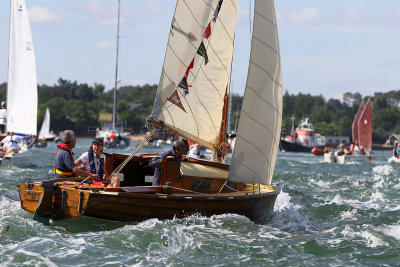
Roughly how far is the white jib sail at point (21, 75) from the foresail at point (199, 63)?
1945 centimetres

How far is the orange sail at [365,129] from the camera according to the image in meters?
66.8

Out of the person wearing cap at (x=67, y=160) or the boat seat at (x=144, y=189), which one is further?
the person wearing cap at (x=67, y=160)

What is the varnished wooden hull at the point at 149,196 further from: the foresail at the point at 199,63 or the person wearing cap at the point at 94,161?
the foresail at the point at 199,63

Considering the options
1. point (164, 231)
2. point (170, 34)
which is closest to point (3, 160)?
point (170, 34)

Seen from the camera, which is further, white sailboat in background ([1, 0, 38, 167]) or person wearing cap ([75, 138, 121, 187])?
white sailboat in background ([1, 0, 38, 167])

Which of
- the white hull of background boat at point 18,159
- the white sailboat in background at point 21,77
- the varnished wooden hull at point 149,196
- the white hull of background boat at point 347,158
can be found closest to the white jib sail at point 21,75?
the white sailboat in background at point 21,77

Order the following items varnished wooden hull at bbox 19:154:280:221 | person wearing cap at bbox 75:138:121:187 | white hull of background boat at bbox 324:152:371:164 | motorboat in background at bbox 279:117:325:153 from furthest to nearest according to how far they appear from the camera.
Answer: motorboat in background at bbox 279:117:325:153, white hull of background boat at bbox 324:152:371:164, person wearing cap at bbox 75:138:121:187, varnished wooden hull at bbox 19:154:280:221

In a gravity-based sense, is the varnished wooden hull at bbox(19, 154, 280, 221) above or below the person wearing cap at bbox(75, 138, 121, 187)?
below

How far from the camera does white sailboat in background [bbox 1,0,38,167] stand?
113 ft

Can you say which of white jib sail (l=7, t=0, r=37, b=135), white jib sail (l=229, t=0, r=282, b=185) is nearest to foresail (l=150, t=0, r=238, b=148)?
white jib sail (l=229, t=0, r=282, b=185)

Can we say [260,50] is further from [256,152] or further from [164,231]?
[164,231]

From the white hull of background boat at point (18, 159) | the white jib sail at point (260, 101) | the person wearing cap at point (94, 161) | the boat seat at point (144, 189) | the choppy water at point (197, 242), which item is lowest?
the choppy water at point (197, 242)

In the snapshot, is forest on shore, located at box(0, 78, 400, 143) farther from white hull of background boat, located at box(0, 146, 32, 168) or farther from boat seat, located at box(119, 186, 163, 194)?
boat seat, located at box(119, 186, 163, 194)

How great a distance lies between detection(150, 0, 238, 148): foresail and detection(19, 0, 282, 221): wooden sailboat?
0.07ft
